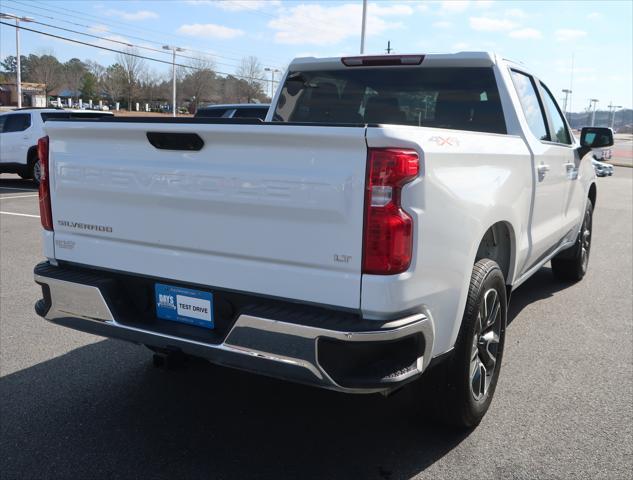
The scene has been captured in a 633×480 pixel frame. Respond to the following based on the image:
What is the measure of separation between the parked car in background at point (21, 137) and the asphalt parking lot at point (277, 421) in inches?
476

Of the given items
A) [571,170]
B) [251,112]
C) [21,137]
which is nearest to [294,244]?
[571,170]

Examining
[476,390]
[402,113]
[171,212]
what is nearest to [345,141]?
[171,212]

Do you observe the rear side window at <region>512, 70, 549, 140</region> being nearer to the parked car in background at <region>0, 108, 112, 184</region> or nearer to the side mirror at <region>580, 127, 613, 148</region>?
the side mirror at <region>580, 127, 613, 148</region>

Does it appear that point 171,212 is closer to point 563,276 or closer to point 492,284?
point 492,284

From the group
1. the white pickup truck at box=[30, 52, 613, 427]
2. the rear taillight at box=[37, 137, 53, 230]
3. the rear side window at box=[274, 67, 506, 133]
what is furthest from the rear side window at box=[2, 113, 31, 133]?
the white pickup truck at box=[30, 52, 613, 427]

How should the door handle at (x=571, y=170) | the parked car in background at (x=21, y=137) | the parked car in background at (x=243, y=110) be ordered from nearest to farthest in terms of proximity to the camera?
the door handle at (x=571, y=170) < the parked car in background at (x=243, y=110) < the parked car in background at (x=21, y=137)

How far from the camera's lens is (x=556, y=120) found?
5.47 metres

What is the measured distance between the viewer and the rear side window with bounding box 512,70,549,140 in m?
4.52

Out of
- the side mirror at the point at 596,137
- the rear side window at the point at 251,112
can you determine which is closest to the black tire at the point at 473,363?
the side mirror at the point at 596,137

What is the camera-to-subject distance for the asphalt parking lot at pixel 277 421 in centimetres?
305

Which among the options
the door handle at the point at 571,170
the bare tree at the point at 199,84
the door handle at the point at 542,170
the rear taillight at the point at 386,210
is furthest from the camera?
A: the bare tree at the point at 199,84

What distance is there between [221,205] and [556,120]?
378 cm

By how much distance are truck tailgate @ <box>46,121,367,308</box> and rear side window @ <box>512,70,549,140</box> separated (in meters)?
→ 2.47

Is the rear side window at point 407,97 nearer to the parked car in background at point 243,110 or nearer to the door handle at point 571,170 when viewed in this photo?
the door handle at point 571,170
